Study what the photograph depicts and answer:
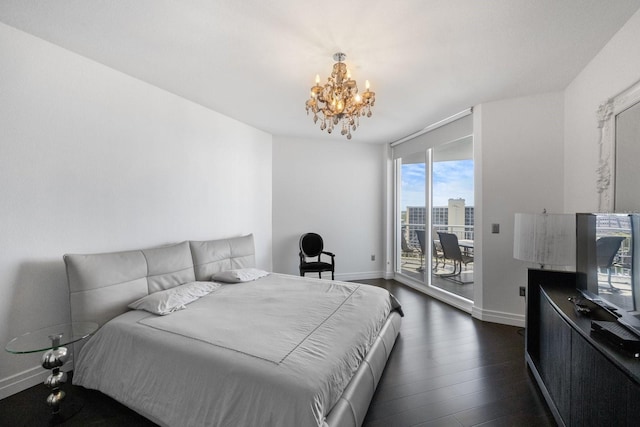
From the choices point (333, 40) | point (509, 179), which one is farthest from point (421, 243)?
point (333, 40)

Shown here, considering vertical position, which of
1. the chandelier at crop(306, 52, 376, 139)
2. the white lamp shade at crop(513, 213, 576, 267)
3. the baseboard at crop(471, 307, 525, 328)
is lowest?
the baseboard at crop(471, 307, 525, 328)

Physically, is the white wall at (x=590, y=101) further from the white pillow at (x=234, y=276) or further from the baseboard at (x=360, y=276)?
the white pillow at (x=234, y=276)

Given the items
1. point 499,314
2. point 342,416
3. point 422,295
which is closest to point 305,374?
point 342,416

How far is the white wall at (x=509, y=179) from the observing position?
9.77ft

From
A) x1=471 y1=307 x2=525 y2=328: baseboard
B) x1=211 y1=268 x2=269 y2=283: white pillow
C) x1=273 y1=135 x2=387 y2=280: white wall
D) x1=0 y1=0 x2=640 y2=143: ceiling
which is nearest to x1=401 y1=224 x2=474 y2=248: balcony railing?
x1=273 y1=135 x2=387 y2=280: white wall

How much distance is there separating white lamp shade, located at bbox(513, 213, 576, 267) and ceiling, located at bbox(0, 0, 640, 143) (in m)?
1.38

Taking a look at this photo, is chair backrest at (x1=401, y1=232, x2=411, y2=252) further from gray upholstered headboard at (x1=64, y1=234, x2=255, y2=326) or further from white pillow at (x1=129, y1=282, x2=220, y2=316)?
white pillow at (x1=129, y1=282, x2=220, y2=316)

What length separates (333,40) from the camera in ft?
6.80

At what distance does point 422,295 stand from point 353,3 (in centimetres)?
397

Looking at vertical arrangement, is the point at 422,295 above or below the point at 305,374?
below

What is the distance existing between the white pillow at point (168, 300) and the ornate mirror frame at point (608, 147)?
3510 mm

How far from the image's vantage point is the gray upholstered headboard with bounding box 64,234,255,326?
2.04 m

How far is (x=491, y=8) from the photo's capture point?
68.4 inches

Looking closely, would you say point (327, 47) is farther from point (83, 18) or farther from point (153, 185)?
point (153, 185)
